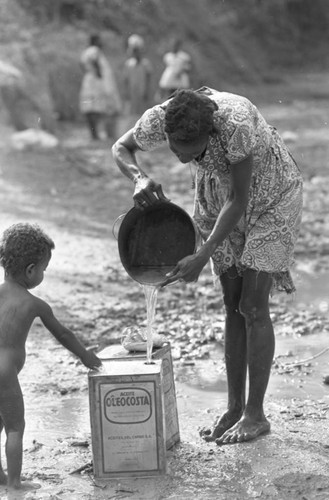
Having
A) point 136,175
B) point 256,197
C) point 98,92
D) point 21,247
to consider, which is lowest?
point 98,92

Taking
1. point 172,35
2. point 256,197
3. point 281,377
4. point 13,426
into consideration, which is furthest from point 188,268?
point 172,35

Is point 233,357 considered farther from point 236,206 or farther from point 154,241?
point 236,206

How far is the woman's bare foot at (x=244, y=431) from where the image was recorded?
179 inches

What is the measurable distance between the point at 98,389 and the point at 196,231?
0.86m

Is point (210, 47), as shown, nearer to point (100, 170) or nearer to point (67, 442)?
point (100, 170)

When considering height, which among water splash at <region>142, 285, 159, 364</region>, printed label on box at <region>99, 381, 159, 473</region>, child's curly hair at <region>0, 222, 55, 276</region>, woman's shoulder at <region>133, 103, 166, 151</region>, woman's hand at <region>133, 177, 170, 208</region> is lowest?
printed label on box at <region>99, 381, 159, 473</region>

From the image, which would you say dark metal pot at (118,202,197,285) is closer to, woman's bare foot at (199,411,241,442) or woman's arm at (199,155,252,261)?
woman's arm at (199,155,252,261)

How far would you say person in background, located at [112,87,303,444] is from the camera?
4.12 m

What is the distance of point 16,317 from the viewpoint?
4098 millimetres

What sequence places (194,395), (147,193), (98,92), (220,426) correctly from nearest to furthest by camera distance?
(147,193)
(220,426)
(194,395)
(98,92)

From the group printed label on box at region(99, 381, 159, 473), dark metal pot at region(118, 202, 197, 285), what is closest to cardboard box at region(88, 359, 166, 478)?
printed label on box at region(99, 381, 159, 473)

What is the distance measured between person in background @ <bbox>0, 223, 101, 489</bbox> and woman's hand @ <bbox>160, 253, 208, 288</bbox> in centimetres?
51

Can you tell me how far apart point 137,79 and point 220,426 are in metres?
13.3

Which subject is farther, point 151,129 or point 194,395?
point 194,395
